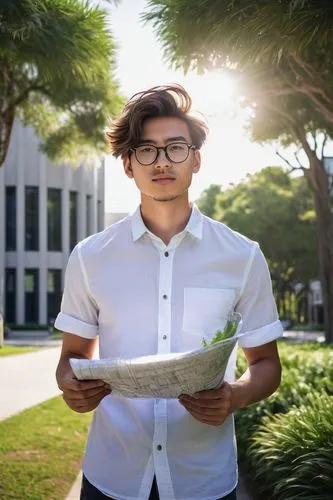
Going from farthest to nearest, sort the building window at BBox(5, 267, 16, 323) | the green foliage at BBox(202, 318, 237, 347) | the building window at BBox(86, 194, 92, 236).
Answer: the building window at BBox(86, 194, 92, 236), the building window at BBox(5, 267, 16, 323), the green foliage at BBox(202, 318, 237, 347)

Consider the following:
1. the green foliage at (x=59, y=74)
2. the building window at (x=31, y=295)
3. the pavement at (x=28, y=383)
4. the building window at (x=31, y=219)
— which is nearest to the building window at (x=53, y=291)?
→ the building window at (x=31, y=295)

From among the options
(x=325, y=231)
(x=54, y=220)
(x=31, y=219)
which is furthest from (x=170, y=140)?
(x=54, y=220)

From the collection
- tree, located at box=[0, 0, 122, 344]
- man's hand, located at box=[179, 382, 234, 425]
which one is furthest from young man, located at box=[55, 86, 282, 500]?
tree, located at box=[0, 0, 122, 344]

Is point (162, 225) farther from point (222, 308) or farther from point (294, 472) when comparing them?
point (294, 472)

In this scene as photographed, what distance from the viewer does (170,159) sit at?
2191mm

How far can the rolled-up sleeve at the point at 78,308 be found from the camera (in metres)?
2.23

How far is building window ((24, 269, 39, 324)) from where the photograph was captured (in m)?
44.1

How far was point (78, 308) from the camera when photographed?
2246mm

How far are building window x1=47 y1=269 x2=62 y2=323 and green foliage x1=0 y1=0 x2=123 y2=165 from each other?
30835 mm

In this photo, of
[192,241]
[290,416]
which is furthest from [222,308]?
[290,416]

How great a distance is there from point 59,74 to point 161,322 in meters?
6.57

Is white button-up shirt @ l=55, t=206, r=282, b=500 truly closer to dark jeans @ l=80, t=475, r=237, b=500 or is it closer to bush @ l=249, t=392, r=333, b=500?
dark jeans @ l=80, t=475, r=237, b=500

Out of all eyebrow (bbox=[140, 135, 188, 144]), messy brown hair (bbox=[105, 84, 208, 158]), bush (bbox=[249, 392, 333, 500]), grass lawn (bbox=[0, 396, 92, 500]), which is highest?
messy brown hair (bbox=[105, 84, 208, 158])

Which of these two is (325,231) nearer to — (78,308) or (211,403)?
(78,308)
